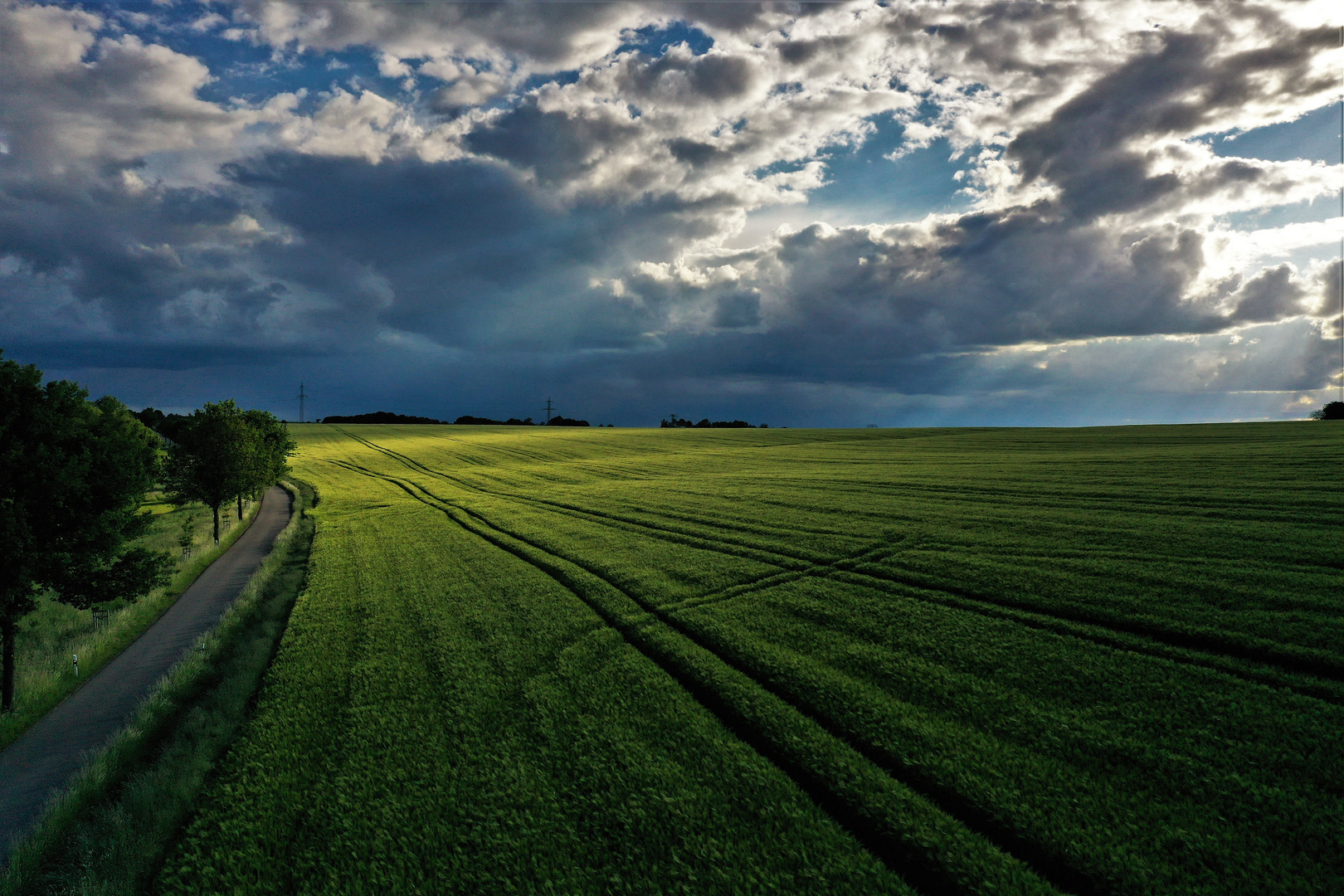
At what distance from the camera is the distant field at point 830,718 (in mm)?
5977

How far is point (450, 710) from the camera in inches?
373

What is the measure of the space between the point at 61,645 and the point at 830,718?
2759 centimetres

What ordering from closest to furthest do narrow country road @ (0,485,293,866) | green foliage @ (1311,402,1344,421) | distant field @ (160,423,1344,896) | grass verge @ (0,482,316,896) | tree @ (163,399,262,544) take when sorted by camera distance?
1. distant field @ (160,423,1344,896)
2. grass verge @ (0,482,316,896)
3. narrow country road @ (0,485,293,866)
4. tree @ (163,399,262,544)
5. green foliage @ (1311,402,1344,421)

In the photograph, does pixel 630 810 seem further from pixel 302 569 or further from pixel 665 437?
pixel 665 437

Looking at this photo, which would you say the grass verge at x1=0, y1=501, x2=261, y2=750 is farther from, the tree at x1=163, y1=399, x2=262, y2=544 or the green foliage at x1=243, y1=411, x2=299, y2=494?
the green foliage at x1=243, y1=411, x2=299, y2=494

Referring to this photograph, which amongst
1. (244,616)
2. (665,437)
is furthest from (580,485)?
(665,437)

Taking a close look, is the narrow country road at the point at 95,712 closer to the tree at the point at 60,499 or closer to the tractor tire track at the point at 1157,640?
the tree at the point at 60,499

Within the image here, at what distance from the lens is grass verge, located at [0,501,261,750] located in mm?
15992

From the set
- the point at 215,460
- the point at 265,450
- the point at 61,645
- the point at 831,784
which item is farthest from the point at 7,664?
the point at 265,450

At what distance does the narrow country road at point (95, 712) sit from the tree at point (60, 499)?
227cm

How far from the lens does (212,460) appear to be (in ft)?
132

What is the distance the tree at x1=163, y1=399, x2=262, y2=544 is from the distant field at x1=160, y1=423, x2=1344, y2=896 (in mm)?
28331

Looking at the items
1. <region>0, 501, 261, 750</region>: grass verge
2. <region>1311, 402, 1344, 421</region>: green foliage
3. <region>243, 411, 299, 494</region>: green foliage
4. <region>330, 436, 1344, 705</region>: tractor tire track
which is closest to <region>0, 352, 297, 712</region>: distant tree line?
<region>0, 501, 261, 750</region>: grass verge

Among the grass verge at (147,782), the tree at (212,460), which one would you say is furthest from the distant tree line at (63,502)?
the tree at (212,460)
